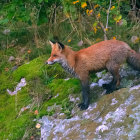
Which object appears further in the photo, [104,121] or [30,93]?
[30,93]

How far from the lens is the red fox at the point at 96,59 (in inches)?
188

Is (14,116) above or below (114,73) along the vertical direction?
below

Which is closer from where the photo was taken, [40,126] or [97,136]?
[97,136]

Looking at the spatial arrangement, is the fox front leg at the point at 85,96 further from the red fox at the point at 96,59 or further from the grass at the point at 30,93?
the grass at the point at 30,93

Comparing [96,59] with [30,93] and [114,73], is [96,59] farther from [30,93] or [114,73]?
[30,93]

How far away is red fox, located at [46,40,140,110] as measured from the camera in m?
4.78

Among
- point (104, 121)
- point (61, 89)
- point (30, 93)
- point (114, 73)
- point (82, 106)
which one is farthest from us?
point (30, 93)

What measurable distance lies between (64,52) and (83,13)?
8.61 feet

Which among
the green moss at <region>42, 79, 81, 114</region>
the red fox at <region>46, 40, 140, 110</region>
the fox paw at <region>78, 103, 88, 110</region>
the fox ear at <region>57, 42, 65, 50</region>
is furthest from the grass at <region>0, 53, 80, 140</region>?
the fox ear at <region>57, 42, 65, 50</region>

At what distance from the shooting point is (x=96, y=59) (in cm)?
491

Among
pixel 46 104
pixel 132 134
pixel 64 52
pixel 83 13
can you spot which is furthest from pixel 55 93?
pixel 83 13

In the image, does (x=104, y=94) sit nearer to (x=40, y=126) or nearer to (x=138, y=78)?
(x=138, y=78)

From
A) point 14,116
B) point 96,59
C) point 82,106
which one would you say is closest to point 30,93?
point 14,116

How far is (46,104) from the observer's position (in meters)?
5.18
